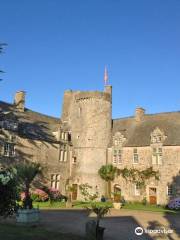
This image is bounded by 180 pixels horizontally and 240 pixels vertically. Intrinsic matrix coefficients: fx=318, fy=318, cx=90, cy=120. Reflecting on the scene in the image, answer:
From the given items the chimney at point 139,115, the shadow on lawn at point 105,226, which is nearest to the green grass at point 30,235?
the shadow on lawn at point 105,226

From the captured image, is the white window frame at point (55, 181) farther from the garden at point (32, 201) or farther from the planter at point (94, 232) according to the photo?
the planter at point (94, 232)

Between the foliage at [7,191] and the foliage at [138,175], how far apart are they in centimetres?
2452

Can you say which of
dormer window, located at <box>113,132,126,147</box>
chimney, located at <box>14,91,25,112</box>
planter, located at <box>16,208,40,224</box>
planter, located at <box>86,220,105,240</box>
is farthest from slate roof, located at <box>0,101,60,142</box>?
planter, located at <box>86,220,105,240</box>

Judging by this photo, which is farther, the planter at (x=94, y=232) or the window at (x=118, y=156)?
the window at (x=118, y=156)

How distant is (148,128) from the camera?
34312mm

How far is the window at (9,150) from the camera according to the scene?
29.1 m

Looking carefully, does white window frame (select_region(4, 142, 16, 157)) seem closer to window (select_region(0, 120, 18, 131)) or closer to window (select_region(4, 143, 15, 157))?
window (select_region(4, 143, 15, 157))

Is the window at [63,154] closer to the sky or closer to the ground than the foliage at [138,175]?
closer to the sky

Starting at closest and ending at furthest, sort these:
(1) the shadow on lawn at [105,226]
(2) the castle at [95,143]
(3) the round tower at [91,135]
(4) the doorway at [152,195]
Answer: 1. (1) the shadow on lawn at [105,226]
2. (2) the castle at [95,143]
3. (4) the doorway at [152,195]
4. (3) the round tower at [91,135]

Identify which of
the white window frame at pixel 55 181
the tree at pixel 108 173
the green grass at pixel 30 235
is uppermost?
the tree at pixel 108 173

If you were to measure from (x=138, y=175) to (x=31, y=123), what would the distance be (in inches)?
492

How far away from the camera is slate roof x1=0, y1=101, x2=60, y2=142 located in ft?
101

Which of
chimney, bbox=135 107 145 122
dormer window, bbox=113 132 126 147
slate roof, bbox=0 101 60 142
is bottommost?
dormer window, bbox=113 132 126 147

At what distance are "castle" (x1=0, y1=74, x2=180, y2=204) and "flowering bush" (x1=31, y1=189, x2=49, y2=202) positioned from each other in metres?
2.80
